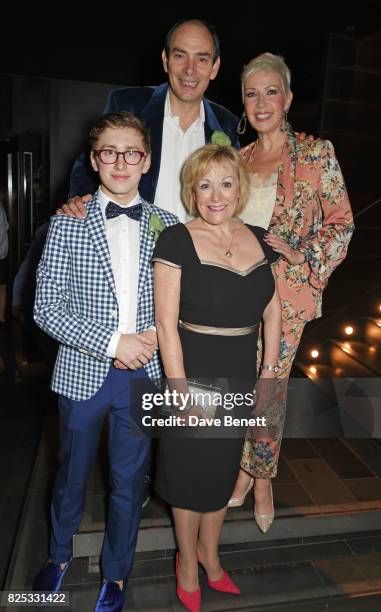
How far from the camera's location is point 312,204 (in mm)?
2031

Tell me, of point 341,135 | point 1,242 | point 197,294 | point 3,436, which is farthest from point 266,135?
point 1,242

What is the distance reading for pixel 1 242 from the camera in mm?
5047

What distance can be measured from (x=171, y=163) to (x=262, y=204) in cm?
44

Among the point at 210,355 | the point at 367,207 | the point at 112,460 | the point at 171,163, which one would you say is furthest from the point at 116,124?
the point at 367,207

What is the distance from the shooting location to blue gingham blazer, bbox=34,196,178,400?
1.61 meters

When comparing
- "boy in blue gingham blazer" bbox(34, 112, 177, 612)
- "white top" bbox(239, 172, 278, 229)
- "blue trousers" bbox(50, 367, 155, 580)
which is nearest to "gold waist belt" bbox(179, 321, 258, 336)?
"boy in blue gingham blazer" bbox(34, 112, 177, 612)

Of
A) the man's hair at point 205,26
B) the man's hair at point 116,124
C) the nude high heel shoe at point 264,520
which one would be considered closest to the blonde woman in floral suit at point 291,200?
the man's hair at point 205,26

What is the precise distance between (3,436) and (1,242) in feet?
7.54

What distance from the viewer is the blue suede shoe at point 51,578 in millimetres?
1951

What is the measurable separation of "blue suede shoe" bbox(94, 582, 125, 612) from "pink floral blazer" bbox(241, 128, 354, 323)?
1.38 m

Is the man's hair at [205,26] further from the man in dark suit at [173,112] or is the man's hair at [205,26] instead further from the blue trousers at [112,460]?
the blue trousers at [112,460]

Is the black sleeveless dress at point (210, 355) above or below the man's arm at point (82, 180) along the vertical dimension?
below

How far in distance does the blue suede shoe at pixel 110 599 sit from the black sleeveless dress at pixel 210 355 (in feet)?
1.47

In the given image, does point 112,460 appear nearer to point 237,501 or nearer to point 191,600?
point 191,600
